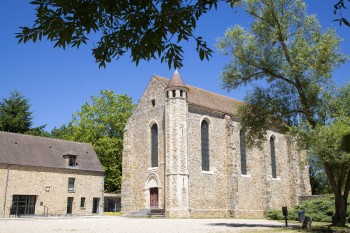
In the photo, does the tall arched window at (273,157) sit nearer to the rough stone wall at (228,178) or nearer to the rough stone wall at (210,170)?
the rough stone wall at (228,178)

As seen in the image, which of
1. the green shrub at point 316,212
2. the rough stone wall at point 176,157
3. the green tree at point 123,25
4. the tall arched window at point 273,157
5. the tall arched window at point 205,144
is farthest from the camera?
the tall arched window at point 273,157

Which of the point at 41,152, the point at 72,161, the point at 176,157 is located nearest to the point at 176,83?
the point at 176,157

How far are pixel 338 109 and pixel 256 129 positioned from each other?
16.1 ft

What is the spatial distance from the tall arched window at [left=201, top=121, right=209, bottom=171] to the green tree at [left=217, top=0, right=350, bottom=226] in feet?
37.8

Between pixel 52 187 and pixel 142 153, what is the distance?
8.89m

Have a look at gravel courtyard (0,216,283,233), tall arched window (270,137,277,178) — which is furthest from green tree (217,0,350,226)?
tall arched window (270,137,277,178)

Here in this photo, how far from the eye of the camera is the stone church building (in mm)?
31172

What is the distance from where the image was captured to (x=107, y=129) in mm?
47969

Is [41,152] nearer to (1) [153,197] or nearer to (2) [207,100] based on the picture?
(1) [153,197]

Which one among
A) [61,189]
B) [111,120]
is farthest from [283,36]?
[111,120]

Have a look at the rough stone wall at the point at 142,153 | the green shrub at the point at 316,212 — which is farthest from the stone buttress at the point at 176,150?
the green shrub at the point at 316,212

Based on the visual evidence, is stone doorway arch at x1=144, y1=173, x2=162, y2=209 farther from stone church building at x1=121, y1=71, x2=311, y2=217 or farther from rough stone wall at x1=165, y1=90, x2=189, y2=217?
rough stone wall at x1=165, y1=90, x2=189, y2=217

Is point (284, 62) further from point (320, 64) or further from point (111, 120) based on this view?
point (111, 120)

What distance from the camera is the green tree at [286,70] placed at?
19031 mm
